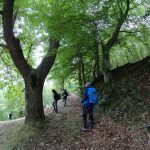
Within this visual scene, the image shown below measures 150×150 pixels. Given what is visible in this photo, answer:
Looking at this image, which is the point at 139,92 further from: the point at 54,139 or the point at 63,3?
the point at 63,3

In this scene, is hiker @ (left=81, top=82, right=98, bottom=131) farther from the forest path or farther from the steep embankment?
the steep embankment

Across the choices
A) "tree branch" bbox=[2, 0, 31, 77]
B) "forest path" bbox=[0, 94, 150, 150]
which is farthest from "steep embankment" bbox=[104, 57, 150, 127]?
"tree branch" bbox=[2, 0, 31, 77]

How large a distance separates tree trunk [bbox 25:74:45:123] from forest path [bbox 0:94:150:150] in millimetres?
606

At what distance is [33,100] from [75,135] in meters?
4.09

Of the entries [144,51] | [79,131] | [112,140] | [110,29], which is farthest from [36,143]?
[144,51]

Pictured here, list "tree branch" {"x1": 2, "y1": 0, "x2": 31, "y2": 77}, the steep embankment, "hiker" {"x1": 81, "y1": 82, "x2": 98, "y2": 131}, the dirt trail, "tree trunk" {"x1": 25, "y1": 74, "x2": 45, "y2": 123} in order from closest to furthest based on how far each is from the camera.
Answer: the steep embankment → "hiker" {"x1": 81, "y1": 82, "x2": 98, "y2": 131} → the dirt trail → "tree branch" {"x1": 2, "y1": 0, "x2": 31, "y2": 77} → "tree trunk" {"x1": 25, "y1": 74, "x2": 45, "y2": 123}

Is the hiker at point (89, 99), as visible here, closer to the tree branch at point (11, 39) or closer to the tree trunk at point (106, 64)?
the tree trunk at point (106, 64)

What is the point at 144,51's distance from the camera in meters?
18.4

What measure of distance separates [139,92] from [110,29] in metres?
4.04

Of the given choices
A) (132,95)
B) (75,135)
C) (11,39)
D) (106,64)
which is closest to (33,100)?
(11,39)

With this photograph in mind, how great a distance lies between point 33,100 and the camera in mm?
15086

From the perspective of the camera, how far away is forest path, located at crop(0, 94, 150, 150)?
9.67 meters

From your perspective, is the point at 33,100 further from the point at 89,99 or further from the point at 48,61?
the point at 89,99

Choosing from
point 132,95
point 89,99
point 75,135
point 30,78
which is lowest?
point 75,135
